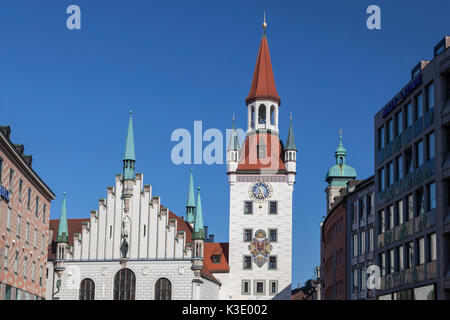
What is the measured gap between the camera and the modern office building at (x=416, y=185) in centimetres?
3953

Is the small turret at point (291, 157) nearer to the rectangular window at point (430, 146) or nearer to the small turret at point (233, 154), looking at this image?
the small turret at point (233, 154)

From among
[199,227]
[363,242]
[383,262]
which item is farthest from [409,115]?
[199,227]

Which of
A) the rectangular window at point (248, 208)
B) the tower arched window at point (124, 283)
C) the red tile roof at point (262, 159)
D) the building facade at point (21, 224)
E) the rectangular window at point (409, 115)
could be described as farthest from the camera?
the red tile roof at point (262, 159)

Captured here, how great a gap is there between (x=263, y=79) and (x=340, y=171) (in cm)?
1656

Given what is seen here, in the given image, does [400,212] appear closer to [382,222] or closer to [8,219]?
[382,222]

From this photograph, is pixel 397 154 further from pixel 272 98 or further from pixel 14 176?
pixel 272 98

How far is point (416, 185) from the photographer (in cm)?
4359

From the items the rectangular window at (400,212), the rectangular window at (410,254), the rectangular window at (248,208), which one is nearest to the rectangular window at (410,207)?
the rectangular window at (410,254)

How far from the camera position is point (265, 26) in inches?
4296

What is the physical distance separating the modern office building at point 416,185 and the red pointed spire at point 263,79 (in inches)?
2050

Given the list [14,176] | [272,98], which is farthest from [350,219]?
[272,98]

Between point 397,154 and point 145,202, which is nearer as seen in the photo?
point 397,154

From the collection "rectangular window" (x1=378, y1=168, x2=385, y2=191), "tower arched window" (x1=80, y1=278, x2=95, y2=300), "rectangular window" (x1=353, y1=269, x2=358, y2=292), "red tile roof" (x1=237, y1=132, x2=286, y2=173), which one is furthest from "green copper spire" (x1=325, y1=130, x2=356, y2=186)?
"rectangular window" (x1=378, y1=168, x2=385, y2=191)
